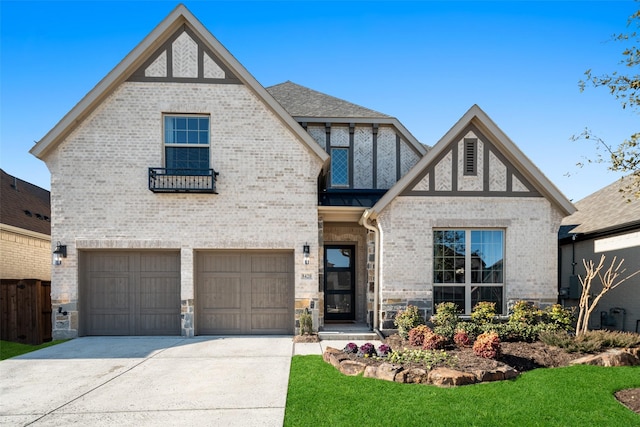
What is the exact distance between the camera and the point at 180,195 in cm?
1098

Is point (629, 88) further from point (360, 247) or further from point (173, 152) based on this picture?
point (173, 152)

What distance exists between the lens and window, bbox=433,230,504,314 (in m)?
10.7

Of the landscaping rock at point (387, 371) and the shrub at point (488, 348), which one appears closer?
the landscaping rock at point (387, 371)

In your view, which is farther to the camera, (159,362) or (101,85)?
(101,85)

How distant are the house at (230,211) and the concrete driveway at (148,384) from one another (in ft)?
Result: 4.97

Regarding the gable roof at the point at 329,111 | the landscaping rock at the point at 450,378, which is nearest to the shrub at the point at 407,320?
the landscaping rock at the point at 450,378

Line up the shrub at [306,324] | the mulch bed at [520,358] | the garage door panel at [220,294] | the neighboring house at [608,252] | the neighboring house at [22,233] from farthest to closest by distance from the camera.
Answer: the neighboring house at [22,233] < the neighboring house at [608,252] < the garage door panel at [220,294] < the shrub at [306,324] < the mulch bed at [520,358]

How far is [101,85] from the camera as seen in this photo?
10789 millimetres

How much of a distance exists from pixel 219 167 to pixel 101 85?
3757 mm

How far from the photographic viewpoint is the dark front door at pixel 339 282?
12.9 m

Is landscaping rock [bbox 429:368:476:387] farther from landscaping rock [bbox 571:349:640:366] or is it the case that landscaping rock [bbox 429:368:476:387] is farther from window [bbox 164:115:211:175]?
window [bbox 164:115:211:175]

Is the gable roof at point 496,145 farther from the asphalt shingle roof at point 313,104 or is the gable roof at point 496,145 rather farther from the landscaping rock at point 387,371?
the landscaping rock at point 387,371

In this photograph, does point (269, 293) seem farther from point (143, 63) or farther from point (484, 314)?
point (143, 63)

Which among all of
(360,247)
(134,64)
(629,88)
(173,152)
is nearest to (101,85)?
(134,64)
